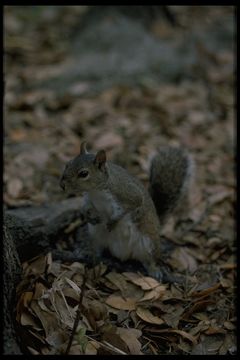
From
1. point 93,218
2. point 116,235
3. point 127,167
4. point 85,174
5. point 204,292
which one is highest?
point 85,174

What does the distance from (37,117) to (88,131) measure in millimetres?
618

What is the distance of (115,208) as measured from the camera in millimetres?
3494

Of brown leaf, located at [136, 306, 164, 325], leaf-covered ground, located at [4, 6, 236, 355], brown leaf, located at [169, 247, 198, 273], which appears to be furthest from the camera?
brown leaf, located at [169, 247, 198, 273]

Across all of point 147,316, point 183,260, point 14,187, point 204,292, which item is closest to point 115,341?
point 147,316

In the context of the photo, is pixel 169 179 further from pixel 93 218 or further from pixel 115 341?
pixel 115 341

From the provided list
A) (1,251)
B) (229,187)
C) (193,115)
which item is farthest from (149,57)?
(1,251)

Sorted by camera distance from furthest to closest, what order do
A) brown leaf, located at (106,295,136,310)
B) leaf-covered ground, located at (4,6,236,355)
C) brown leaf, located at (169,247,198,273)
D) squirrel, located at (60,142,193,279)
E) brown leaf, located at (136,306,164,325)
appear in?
brown leaf, located at (169,247,198,273)
squirrel, located at (60,142,193,279)
brown leaf, located at (106,295,136,310)
brown leaf, located at (136,306,164,325)
leaf-covered ground, located at (4,6,236,355)

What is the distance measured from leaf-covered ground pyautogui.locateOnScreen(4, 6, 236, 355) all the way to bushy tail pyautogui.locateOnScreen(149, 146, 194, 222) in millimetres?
346

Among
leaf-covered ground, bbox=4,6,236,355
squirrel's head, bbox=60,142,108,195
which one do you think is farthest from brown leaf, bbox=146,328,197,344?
squirrel's head, bbox=60,142,108,195

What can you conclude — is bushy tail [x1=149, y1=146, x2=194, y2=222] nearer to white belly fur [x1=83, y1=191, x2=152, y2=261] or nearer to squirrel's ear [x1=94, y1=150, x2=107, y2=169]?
white belly fur [x1=83, y1=191, x2=152, y2=261]

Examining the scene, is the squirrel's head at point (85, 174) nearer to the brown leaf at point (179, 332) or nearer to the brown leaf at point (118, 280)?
the brown leaf at point (118, 280)

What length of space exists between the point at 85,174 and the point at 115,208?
30 centimetres

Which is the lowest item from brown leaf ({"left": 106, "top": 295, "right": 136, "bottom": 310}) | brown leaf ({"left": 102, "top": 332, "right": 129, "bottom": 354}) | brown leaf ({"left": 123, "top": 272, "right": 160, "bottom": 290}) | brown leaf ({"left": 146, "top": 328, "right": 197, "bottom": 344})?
brown leaf ({"left": 146, "top": 328, "right": 197, "bottom": 344})

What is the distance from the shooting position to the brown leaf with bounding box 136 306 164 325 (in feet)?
10.5
